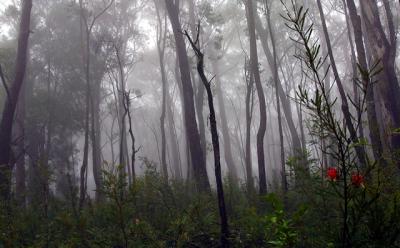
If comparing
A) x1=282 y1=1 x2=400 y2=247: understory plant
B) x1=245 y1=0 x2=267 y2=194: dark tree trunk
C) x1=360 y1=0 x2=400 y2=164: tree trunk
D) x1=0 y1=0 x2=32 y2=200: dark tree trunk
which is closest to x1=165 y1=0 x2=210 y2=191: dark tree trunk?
x1=245 y1=0 x2=267 y2=194: dark tree trunk

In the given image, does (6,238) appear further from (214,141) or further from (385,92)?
(385,92)

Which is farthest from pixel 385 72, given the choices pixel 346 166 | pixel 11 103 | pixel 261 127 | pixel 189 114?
pixel 11 103

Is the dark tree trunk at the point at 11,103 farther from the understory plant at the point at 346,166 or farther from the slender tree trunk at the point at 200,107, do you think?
the understory plant at the point at 346,166

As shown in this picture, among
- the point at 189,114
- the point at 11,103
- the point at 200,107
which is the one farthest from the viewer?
the point at 200,107

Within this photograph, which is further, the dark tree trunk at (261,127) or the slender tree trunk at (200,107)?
the slender tree trunk at (200,107)

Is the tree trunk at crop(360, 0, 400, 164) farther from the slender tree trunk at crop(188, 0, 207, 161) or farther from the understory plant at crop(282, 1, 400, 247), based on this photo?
the slender tree trunk at crop(188, 0, 207, 161)

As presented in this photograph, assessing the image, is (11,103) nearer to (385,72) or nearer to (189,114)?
(189,114)

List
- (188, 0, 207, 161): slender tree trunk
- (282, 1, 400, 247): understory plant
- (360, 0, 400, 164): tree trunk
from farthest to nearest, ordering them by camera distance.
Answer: (188, 0, 207, 161): slender tree trunk
(360, 0, 400, 164): tree trunk
(282, 1, 400, 247): understory plant

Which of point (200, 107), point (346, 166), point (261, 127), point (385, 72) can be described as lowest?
point (346, 166)

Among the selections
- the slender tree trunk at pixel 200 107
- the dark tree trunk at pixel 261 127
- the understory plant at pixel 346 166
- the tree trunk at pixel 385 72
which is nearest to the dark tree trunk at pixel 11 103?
the dark tree trunk at pixel 261 127

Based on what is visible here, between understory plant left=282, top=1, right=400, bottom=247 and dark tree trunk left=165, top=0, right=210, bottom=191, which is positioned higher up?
dark tree trunk left=165, top=0, right=210, bottom=191

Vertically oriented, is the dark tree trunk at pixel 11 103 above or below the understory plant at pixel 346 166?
above

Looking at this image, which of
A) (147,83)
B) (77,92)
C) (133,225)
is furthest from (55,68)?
(133,225)

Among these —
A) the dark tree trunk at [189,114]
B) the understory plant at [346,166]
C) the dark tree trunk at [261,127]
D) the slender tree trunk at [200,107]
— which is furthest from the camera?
the slender tree trunk at [200,107]
